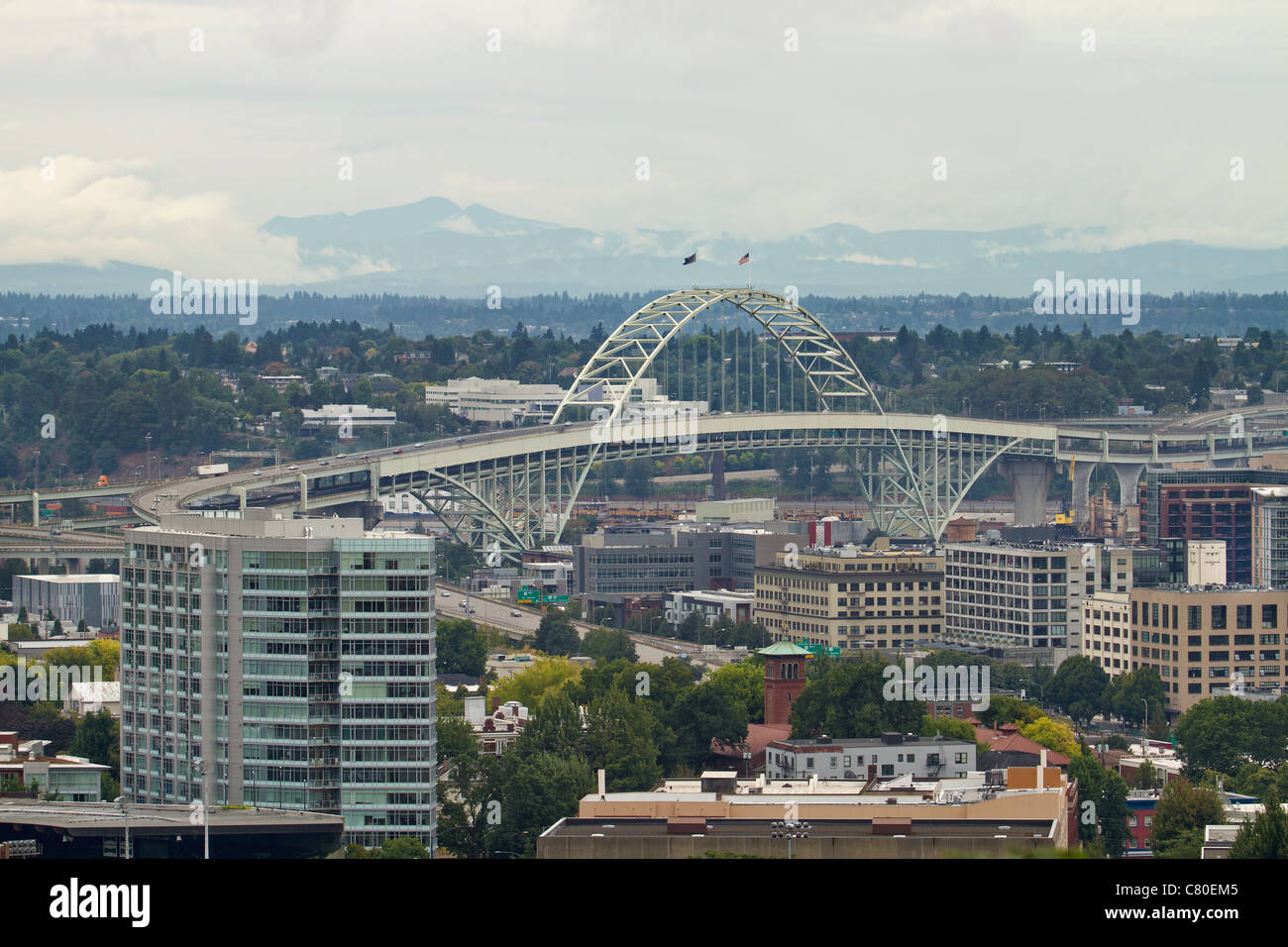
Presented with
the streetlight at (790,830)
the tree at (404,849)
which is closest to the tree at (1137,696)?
the tree at (404,849)

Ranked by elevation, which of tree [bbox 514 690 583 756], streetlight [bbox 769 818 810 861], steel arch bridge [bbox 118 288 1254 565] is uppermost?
Result: steel arch bridge [bbox 118 288 1254 565]

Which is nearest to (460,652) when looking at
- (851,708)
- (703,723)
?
(703,723)

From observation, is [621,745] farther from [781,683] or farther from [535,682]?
[535,682]

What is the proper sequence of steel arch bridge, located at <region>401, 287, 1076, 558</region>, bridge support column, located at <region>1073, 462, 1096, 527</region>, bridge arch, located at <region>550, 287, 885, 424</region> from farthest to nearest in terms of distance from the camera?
bridge support column, located at <region>1073, 462, 1096, 527</region> < bridge arch, located at <region>550, 287, 885, 424</region> < steel arch bridge, located at <region>401, 287, 1076, 558</region>

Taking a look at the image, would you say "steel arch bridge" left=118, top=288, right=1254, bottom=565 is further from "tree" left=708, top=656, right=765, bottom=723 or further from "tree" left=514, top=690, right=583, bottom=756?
"tree" left=514, top=690, right=583, bottom=756

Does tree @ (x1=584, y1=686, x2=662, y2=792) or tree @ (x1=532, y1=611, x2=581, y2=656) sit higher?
tree @ (x1=584, y1=686, x2=662, y2=792)

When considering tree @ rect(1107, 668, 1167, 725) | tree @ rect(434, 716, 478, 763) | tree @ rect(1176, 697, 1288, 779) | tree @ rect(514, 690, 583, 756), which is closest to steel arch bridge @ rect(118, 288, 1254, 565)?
tree @ rect(1107, 668, 1167, 725)
